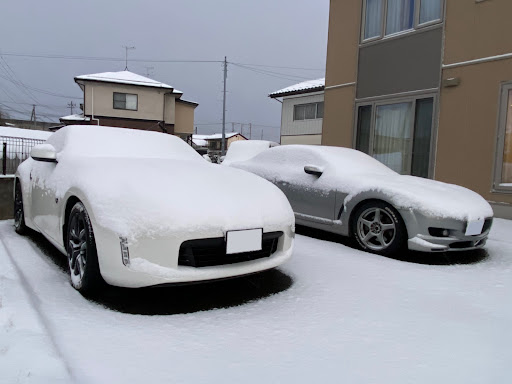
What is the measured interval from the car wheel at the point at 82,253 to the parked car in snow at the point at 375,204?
2633 millimetres

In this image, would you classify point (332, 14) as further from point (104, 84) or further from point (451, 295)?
point (104, 84)

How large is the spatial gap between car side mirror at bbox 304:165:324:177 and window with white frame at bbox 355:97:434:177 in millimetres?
4023

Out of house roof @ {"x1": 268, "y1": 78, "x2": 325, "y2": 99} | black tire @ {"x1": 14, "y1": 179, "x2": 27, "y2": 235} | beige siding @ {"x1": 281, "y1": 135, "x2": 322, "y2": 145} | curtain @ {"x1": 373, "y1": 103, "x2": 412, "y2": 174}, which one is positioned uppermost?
house roof @ {"x1": 268, "y1": 78, "x2": 325, "y2": 99}

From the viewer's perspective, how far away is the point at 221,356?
1898 mm

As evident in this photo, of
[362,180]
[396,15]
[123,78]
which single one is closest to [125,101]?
[123,78]

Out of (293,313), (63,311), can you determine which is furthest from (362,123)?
(63,311)

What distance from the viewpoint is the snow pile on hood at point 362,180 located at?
146 inches

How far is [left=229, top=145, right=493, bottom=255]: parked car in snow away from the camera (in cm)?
364

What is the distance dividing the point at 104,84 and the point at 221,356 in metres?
26.2

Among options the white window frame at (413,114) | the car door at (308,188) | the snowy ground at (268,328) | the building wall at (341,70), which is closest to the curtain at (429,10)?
the white window frame at (413,114)

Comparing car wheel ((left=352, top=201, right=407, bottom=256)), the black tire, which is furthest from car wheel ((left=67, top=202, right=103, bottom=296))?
car wheel ((left=352, top=201, right=407, bottom=256))

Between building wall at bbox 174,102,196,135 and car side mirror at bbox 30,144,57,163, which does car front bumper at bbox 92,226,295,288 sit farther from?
building wall at bbox 174,102,196,135

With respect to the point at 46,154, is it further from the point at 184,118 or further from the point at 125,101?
the point at 184,118

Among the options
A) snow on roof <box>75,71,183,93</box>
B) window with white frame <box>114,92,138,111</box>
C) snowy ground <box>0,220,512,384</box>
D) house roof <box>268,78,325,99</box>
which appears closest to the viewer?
snowy ground <box>0,220,512,384</box>
